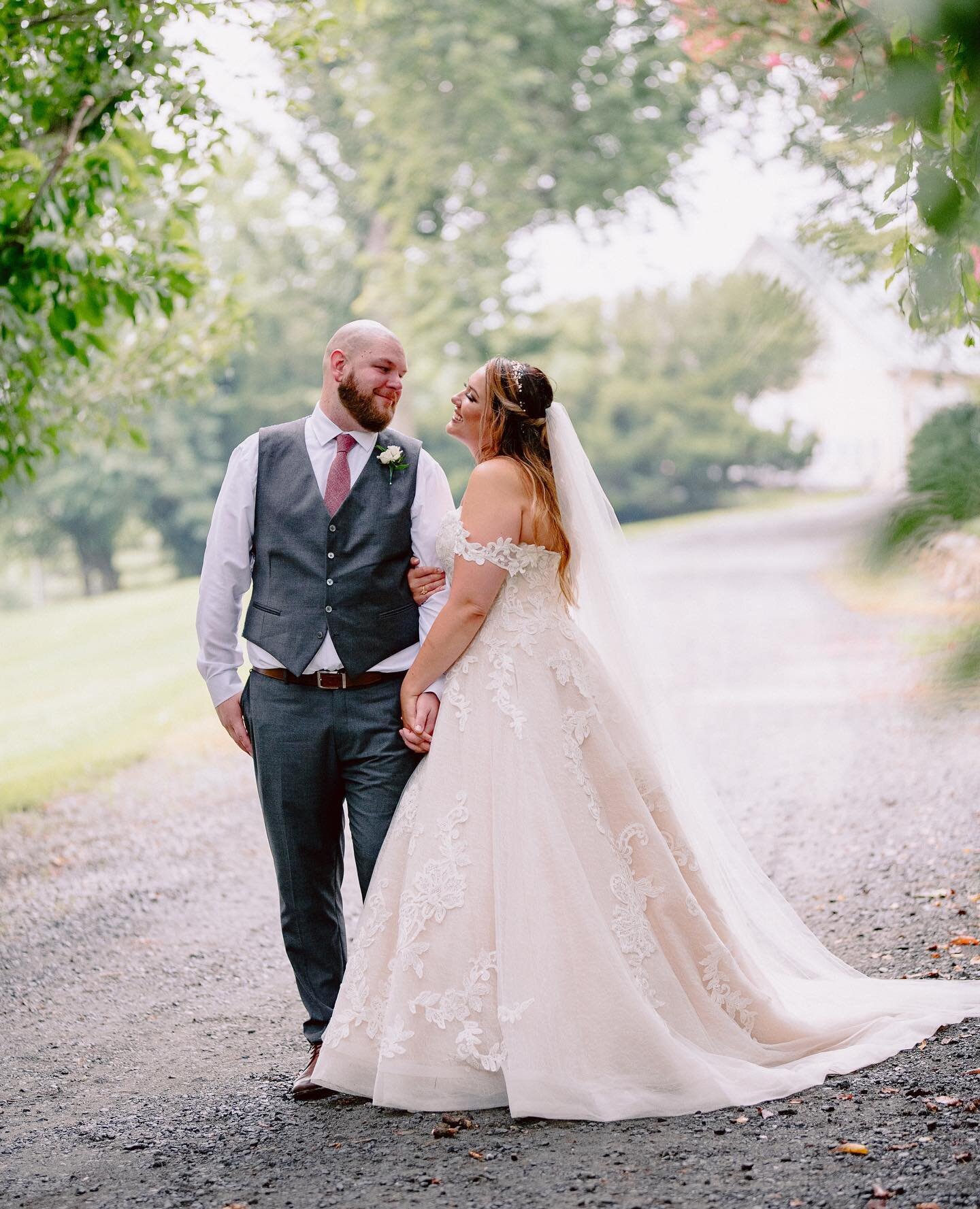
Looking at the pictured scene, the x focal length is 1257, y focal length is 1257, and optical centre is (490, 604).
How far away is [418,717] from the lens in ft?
12.8

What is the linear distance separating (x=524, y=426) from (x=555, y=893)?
1.48m

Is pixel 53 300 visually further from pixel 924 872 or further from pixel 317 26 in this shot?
pixel 924 872

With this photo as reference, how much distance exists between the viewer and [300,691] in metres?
3.95

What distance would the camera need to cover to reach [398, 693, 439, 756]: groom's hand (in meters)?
3.92

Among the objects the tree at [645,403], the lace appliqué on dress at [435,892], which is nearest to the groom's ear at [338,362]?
the lace appliqué on dress at [435,892]

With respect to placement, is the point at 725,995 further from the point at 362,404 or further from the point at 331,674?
the point at 362,404

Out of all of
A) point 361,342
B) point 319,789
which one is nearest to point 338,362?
point 361,342

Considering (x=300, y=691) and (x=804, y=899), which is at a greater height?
(x=300, y=691)

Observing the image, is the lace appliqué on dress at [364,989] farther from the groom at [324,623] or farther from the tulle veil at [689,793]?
the tulle veil at [689,793]

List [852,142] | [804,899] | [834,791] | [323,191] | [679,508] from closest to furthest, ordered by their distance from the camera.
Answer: [852,142] < [804,899] < [834,791] < [323,191] < [679,508]

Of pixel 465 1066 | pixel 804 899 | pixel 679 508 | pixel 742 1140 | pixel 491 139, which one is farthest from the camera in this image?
pixel 679 508

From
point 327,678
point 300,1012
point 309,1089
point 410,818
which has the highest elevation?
point 327,678

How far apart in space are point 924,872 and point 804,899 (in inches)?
26.2

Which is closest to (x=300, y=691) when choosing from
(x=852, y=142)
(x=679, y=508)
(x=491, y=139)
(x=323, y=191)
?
(x=852, y=142)
